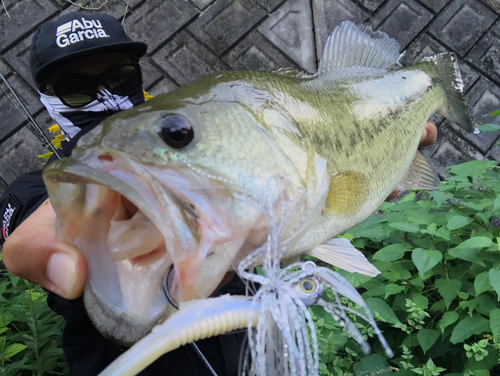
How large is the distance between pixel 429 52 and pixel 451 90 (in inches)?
79.7

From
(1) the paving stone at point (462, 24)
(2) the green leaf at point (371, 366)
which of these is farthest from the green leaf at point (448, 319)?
(1) the paving stone at point (462, 24)

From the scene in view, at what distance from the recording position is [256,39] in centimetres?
342

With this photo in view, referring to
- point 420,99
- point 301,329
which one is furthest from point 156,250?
point 420,99

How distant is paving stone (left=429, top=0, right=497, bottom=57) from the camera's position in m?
3.59

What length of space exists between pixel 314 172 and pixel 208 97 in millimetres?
288

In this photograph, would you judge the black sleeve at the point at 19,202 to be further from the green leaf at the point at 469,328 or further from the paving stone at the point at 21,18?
the paving stone at the point at 21,18

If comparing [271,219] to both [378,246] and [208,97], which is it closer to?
[208,97]

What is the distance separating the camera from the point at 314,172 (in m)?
0.91

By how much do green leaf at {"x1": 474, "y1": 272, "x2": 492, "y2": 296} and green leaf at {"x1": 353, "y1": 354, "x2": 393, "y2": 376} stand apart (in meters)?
0.47

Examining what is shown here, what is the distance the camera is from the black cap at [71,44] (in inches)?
56.1

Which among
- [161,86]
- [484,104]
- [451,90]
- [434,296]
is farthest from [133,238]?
[484,104]

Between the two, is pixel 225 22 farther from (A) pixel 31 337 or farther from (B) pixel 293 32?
(A) pixel 31 337

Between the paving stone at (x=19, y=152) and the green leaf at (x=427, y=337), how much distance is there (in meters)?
2.87

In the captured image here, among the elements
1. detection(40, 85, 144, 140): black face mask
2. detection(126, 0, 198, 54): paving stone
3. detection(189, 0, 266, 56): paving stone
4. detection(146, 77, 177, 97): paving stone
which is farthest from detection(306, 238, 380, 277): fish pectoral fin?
detection(126, 0, 198, 54): paving stone
